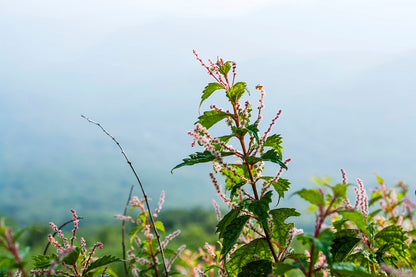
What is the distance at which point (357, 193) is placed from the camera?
126 cm

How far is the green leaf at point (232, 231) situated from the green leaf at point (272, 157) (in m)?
0.20

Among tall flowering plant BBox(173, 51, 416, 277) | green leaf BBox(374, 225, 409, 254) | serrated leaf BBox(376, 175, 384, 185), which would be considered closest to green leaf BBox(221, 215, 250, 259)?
tall flowering plant BBox(173, 51, 416, 277)

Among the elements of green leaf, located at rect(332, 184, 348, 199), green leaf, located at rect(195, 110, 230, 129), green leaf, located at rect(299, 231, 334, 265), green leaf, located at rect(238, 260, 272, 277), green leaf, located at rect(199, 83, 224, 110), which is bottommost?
green leaf, located at rect(299, 231, 334, 265)

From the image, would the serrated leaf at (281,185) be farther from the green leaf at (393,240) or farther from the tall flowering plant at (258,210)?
the green leaf at (393,240)

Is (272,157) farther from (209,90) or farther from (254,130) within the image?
(209,90)

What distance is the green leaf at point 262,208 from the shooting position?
1.22m

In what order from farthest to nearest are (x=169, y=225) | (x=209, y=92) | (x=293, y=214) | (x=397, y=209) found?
(x=169, y=225) < (x=397, y=209) < (x=209, y=92) < (x=293, y=214)

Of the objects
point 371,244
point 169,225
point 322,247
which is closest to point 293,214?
point 371,244

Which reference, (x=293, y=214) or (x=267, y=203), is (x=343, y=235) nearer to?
(x=293, y=214)

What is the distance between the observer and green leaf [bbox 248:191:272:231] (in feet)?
3.99

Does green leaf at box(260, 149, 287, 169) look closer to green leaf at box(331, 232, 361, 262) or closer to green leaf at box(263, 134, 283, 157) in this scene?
green leaf at box(263, 134, 283, 157)

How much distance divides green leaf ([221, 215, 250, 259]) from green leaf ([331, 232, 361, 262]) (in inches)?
12.9

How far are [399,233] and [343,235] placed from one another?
280mm

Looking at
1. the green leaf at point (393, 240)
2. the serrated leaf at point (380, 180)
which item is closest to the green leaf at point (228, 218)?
the green leaf at point (393, 240)
